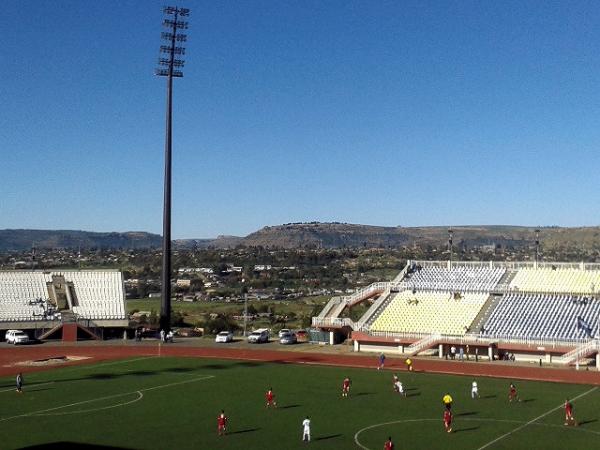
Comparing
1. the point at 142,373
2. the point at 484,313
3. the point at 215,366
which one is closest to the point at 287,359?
the point at 215,366

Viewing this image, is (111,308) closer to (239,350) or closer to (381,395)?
(239,350)

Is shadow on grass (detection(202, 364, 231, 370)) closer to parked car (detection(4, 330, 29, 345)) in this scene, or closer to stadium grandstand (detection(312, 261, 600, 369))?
stadium grandstand (detection(312, 261, 600, 369))

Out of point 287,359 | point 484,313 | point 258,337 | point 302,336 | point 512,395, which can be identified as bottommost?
point 287,359

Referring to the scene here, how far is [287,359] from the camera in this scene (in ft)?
198

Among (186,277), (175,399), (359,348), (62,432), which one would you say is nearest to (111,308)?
(359,348)

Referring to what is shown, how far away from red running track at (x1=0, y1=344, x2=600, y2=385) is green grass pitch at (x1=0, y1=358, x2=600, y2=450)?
2.58m

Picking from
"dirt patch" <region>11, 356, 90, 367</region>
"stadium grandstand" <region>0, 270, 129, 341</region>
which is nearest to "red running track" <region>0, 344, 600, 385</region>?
"dirt patch" <region>11, 356, 90, 367</region>

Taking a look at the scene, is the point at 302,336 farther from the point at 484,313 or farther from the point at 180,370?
the point at 180,370

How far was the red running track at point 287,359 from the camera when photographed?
169 feet

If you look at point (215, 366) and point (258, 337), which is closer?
point (215, 366)

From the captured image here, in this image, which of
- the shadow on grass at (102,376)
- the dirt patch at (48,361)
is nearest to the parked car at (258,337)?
the dirt patch at (48,361)

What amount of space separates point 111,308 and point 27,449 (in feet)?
157

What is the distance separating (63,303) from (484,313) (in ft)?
131

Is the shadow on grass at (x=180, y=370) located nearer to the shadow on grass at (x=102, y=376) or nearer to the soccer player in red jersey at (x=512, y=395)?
the shadow on grass at (x=102, y=376)
